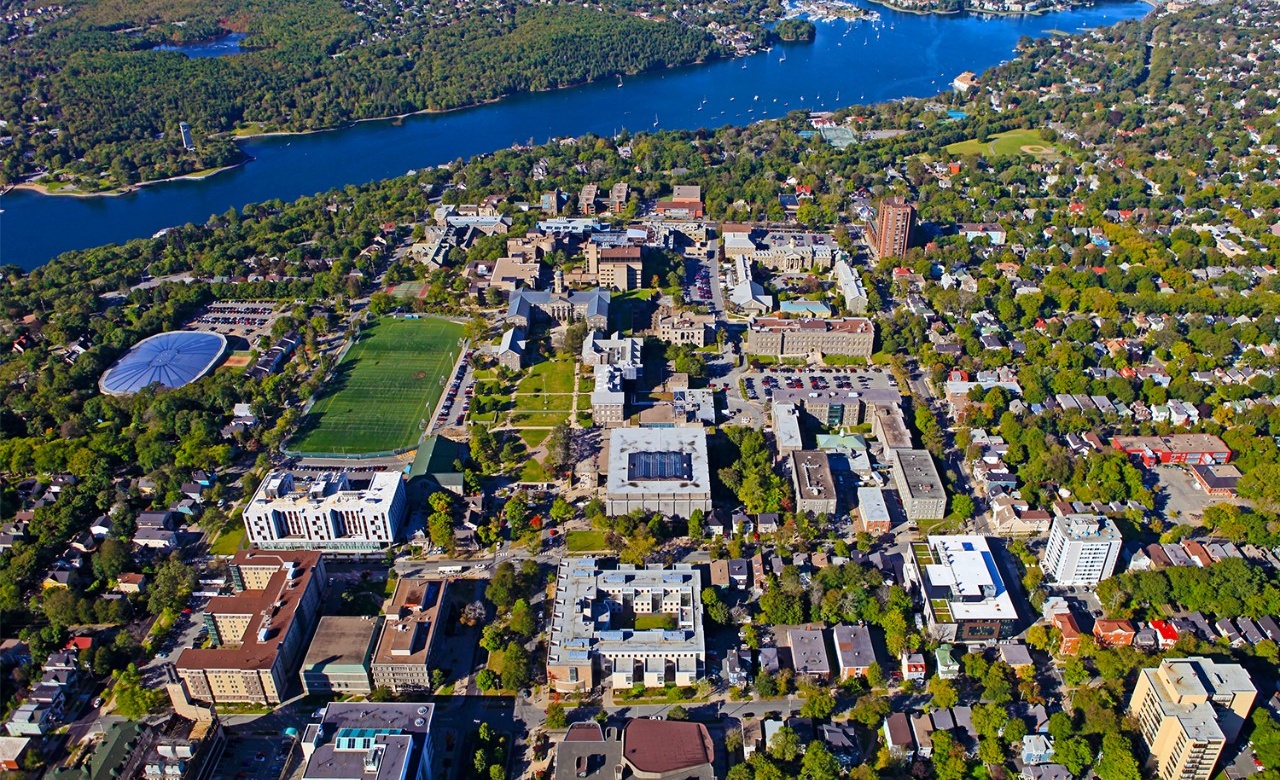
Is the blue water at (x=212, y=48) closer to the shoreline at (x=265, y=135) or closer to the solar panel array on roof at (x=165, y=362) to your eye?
the shoreline at (x=265, y=135)

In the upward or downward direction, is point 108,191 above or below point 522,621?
above

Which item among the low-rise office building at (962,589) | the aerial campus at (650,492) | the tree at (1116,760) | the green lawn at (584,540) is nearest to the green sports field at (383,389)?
the aerial campus at (650,492)

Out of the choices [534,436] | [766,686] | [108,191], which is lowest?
[534,436]

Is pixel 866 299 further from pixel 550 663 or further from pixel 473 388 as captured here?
pixel 550 663

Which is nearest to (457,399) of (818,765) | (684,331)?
(684,331)

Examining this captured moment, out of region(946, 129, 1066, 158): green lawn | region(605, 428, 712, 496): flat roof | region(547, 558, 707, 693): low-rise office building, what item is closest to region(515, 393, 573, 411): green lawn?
region(605, 428, 712, 496): flat roof

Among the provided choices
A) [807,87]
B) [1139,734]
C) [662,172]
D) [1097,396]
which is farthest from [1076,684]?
[807,87]

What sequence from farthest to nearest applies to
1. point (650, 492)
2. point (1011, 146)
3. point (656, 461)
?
point (1011, 146)
point (656, 461)
point (650, 492)

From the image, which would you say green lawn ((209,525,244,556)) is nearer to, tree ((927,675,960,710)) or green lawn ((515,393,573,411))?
green lawn ((515,393,573,411))

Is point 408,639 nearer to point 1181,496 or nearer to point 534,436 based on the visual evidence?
point 534,436
